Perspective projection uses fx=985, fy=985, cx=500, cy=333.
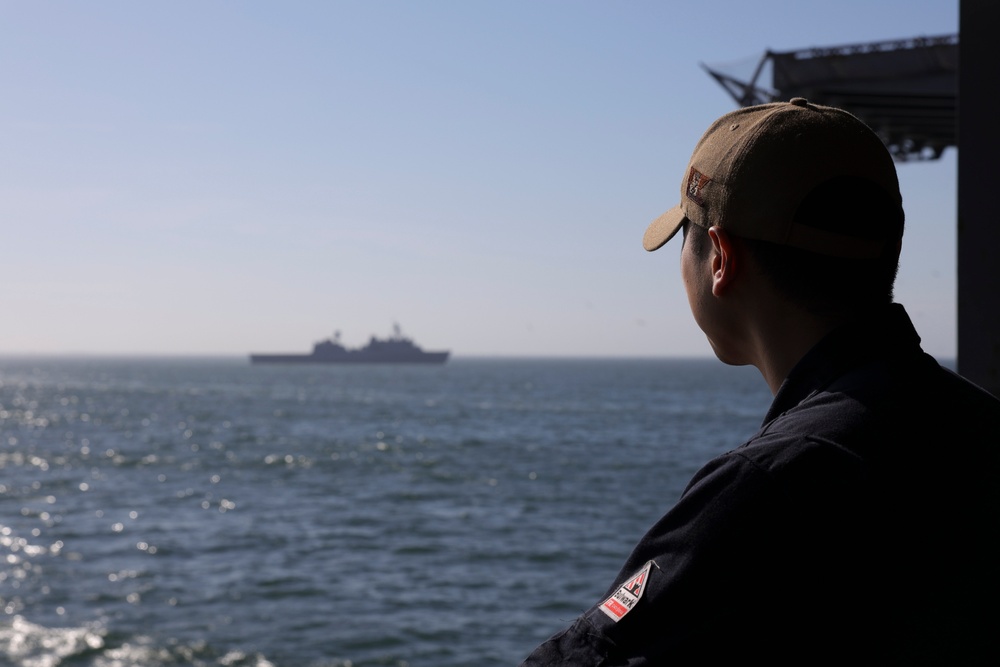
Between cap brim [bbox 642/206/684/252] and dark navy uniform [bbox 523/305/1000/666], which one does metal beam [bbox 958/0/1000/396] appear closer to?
cap brim [bbox 642/206/684/252]

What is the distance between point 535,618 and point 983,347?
46.7ft

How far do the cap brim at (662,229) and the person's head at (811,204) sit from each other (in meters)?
0.10

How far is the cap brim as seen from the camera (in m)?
1.43

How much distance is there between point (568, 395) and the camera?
92.8 meters

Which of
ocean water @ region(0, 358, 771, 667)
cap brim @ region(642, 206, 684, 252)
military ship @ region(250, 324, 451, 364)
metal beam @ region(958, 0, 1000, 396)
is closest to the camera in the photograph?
cap brim @ region(642, 206, 684, 252)

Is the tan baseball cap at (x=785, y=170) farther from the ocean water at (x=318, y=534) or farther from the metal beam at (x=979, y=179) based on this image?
the ocean water at (x=318, y=534)

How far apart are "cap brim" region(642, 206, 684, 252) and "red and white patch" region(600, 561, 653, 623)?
52cm

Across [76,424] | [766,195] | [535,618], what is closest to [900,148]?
[535,618]

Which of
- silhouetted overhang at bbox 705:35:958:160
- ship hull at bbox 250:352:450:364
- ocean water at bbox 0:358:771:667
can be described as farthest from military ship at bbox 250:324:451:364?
silhouetted overhang at bbox 705:35:958:160

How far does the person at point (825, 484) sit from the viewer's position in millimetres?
1067

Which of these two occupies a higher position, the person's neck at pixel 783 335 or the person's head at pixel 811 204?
the person's head at pixel 811 204

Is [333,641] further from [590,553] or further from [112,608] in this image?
[590,553]

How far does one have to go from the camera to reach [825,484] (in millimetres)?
1069

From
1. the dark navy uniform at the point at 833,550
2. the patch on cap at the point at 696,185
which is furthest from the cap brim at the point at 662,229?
the dark navy uniform at the point at 833,550
